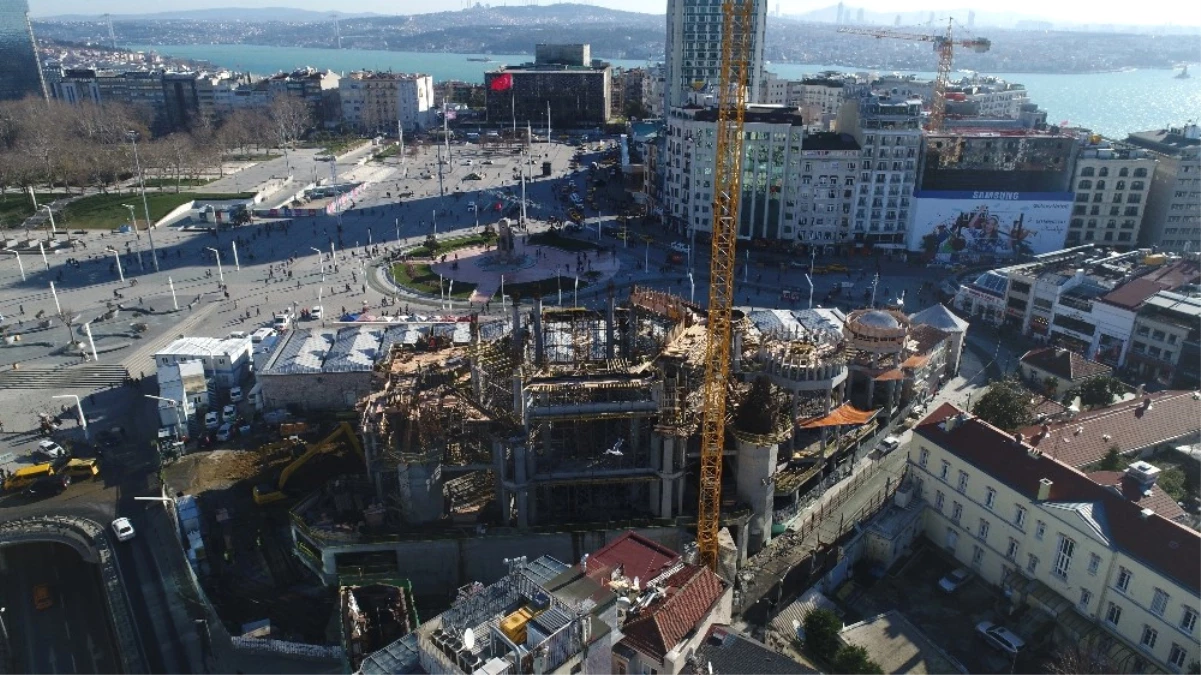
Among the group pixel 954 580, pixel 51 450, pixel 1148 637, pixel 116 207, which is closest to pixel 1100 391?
pixel 954 580

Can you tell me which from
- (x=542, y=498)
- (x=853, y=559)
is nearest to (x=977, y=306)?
(x=853, y=559)

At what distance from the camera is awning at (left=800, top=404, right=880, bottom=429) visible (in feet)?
190

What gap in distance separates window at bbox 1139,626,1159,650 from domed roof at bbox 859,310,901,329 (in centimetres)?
3076

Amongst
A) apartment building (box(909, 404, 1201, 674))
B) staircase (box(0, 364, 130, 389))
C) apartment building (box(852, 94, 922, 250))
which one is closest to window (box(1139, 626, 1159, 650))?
apartment building (box(909, 404, 1201, 674))

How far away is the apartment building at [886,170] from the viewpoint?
111500mm

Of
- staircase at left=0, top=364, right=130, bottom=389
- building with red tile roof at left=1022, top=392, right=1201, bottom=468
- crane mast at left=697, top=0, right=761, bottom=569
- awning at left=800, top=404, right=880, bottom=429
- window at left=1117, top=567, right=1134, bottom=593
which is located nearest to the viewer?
window at left=1117, top=567, right=1134, bottom=593

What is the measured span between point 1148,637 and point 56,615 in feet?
201

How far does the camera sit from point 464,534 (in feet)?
162

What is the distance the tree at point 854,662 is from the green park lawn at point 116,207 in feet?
421

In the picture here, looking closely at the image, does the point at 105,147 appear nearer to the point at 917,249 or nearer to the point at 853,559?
the point at 917,249

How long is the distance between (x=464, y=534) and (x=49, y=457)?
36.4m

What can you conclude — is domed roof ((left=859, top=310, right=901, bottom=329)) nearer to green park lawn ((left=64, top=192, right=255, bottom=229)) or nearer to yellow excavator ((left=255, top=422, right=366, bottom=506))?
yellow excavator ((left=255, top=422, right=366, bottom=506))

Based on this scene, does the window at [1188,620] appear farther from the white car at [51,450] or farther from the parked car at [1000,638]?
the white car at [51,450]

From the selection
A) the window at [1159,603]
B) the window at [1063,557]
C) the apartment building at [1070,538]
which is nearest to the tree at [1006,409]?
the apartment building at [1070,538]
